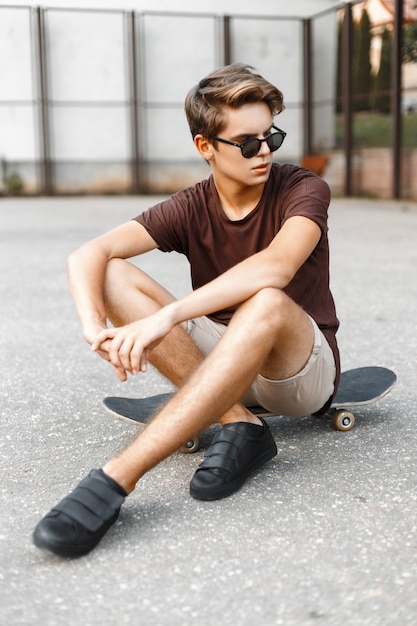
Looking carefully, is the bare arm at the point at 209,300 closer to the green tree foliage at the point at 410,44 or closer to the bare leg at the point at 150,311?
the bare leg at the point at 150,311

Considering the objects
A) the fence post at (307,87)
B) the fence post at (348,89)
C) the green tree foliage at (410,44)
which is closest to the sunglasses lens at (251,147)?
the green tree foliage at (410,44)

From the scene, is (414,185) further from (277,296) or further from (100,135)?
(277,296)

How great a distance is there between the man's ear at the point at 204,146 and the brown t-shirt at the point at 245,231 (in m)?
0.13

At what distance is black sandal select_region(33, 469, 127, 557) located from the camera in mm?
2420

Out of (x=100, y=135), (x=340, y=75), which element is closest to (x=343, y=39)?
(x=340, y=75)

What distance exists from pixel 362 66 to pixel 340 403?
647 inches

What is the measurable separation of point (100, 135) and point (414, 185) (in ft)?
26.7

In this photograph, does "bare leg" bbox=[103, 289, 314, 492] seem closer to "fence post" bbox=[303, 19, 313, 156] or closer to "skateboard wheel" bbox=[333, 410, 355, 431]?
"skateboard wheel" bbox=[333, 410, 355, 431]

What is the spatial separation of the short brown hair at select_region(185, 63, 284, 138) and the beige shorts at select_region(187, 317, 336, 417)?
734 mm

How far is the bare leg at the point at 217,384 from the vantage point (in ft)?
8.65

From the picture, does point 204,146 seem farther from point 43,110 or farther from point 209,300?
point 43,110

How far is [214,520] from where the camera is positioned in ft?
8.87

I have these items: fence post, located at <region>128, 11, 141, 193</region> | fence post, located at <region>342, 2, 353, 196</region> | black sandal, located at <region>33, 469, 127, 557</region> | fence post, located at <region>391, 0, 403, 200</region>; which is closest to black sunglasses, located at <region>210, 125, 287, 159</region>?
black sandal, located at <region>33, 469, 127, 557</region>

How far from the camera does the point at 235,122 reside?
312 centimetres
